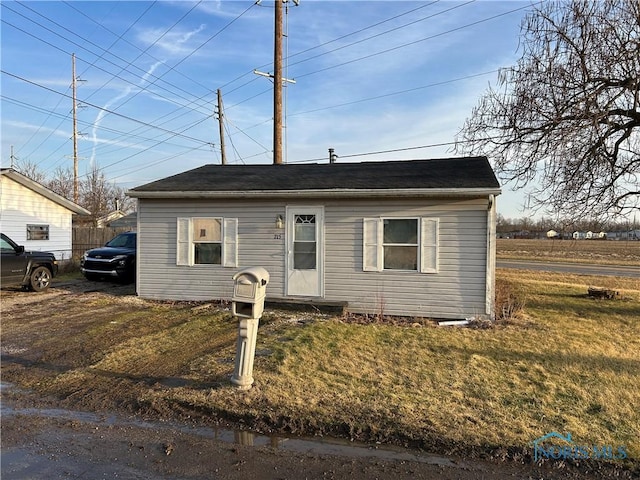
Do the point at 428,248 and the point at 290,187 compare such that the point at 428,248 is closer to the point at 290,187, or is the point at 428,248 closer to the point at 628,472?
the point at 290,187

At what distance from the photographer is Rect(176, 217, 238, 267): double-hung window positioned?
10.0 metres

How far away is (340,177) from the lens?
33.9 feet

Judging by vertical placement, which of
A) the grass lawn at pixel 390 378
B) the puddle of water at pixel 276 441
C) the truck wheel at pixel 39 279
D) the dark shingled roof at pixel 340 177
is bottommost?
the puddle of water at pixel 276 441

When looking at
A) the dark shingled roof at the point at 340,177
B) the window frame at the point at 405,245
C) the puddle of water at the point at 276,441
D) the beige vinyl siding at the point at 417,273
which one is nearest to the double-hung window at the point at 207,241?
the dark shingled roof at the point at 340,177

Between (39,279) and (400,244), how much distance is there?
10.1 m

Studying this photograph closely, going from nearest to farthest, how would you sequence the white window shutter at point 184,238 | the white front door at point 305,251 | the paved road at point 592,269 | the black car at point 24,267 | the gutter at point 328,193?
the gutter at point 328,193, the white front door at point 305,251, the white window shutter at point 184,238, the black car at point 24,267, the paved road at point 592,269

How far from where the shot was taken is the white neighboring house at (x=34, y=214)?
49.6 feet

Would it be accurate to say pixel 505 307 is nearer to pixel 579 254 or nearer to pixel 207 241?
pixel 207 241

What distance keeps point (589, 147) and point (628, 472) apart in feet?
27.9

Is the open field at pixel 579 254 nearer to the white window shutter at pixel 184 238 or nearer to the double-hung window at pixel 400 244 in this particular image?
the double-hung window at pixel 400 244

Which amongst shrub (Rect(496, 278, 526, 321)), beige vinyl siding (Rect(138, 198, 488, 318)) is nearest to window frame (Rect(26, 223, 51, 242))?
beige vinyl siding (Rect(138, 198, 488, 318))

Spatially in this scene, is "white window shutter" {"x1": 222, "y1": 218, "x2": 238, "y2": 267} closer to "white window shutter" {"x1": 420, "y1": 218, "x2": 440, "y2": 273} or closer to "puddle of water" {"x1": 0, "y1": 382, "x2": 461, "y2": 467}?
"white window shutter" {"x1": 420, "y1": 218, "x2": 440, "y2": 273}

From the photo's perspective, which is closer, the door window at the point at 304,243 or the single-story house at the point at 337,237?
the single-story house at the point at 337,237

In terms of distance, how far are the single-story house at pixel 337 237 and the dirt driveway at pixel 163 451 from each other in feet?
17.7
